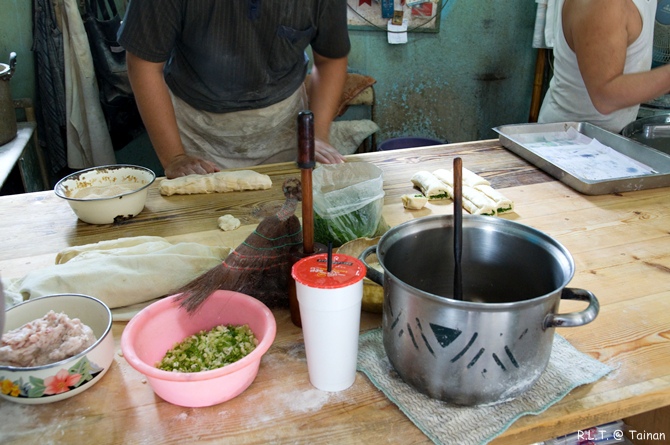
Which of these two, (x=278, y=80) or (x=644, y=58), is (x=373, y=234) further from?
(x=644, y=58)

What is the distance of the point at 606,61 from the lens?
222 cm

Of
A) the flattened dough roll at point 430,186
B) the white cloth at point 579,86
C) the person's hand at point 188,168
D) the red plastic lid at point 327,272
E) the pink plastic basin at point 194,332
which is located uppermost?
the white cloth at point 579,86

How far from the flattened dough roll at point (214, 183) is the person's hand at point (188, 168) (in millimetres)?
96

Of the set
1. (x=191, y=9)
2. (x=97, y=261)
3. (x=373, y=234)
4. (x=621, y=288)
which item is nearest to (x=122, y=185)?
(x=97, y=261)

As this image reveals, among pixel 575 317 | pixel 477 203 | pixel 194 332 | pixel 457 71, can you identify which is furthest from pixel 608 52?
pixel 457 71

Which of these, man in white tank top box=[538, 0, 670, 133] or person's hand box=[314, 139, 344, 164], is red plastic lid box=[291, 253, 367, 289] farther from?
man in white tank top box=[538, 0, 670, 133]

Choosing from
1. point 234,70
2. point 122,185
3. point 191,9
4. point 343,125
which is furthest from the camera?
point 343,125

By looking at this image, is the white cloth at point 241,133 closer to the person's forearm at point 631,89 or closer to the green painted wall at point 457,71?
the person's forearm at point 631,89

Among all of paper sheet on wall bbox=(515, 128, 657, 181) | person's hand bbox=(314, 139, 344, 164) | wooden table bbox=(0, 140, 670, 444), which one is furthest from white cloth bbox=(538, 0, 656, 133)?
person's hand bbox=(314, 139, 344, 164)

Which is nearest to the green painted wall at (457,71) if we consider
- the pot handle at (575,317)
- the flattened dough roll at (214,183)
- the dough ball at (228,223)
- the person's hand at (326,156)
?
the person's hand at (326,156)

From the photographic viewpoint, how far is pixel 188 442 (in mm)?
860

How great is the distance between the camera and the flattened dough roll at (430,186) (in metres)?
1.77

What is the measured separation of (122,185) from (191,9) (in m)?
0.79

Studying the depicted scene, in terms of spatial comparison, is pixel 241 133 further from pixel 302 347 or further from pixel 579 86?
pixel 579 86
